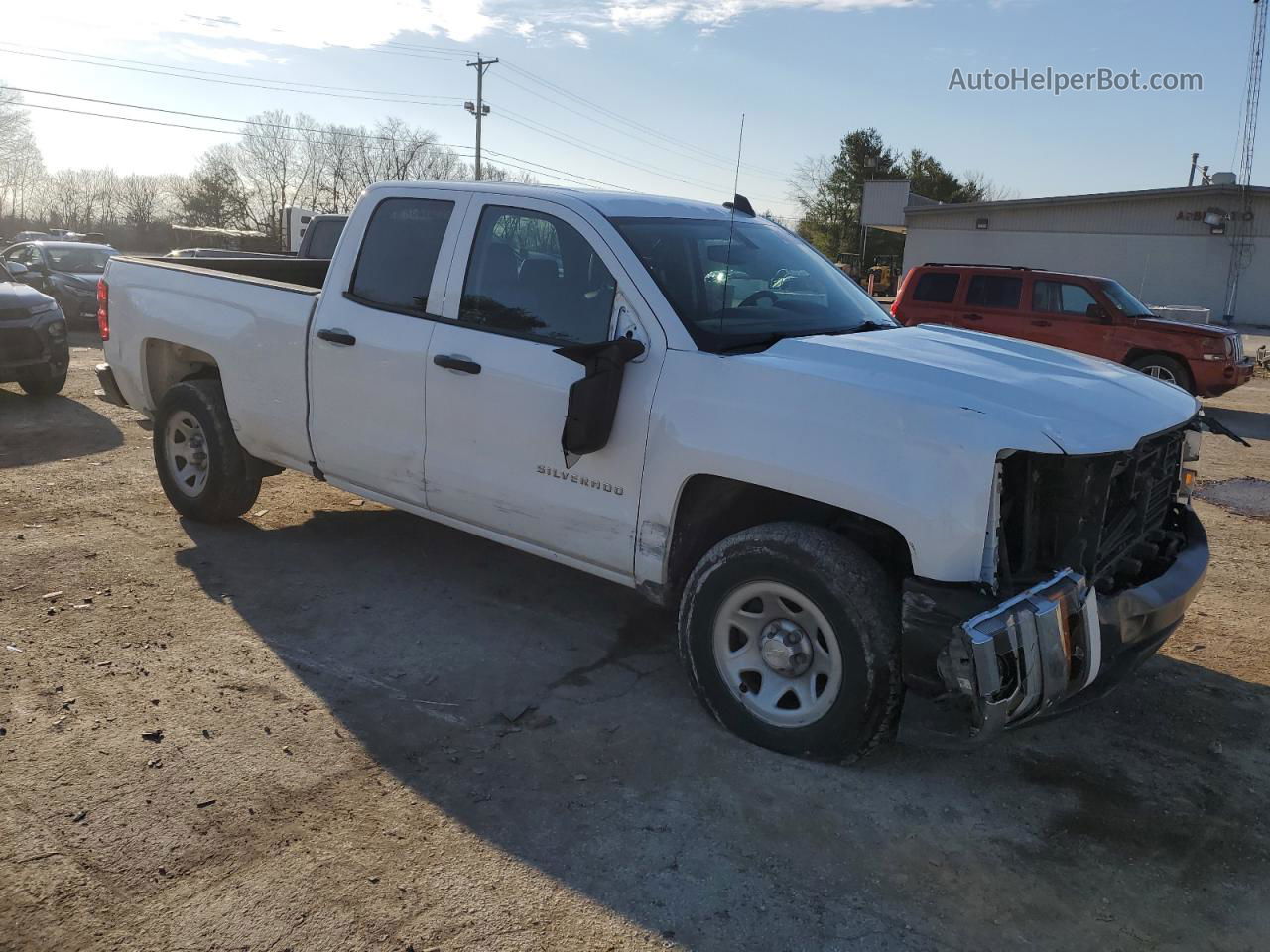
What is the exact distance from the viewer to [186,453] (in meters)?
6.21

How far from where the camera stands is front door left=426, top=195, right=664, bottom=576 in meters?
4.07

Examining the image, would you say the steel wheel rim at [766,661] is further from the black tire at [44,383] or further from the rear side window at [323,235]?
the rear side window at [323,235]

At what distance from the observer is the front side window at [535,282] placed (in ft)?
13.8

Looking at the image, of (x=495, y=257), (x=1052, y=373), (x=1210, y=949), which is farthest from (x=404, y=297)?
(x=1210, y=949)

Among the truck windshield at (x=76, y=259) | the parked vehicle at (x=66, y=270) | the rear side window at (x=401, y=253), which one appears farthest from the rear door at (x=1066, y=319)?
the truck windshield at (x=76, y=259)

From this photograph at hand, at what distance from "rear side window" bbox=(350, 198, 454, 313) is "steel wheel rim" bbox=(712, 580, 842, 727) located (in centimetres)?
215

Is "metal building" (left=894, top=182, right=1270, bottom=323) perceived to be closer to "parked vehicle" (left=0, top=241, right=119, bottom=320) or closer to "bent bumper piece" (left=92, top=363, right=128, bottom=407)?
"parked vehicle" (left=0, top=241, right=119, bottom=320)

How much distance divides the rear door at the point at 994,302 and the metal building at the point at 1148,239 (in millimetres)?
24307

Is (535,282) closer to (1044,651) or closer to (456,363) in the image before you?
(456,363)

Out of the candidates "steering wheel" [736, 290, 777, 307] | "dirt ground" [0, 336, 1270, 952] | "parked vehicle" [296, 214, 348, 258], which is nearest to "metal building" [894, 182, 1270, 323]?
"parked vehicle" [296, 214, 348, 258]

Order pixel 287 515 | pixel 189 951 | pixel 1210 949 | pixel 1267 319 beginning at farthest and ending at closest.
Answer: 1. pixel 1267 319
2. pixel 287 515
3. pixel 1210 949
4. pixel 189 951

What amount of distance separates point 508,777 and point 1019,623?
70.8 inches

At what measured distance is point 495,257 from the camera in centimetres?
459

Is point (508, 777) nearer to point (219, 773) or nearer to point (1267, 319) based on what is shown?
point (219, 773)
